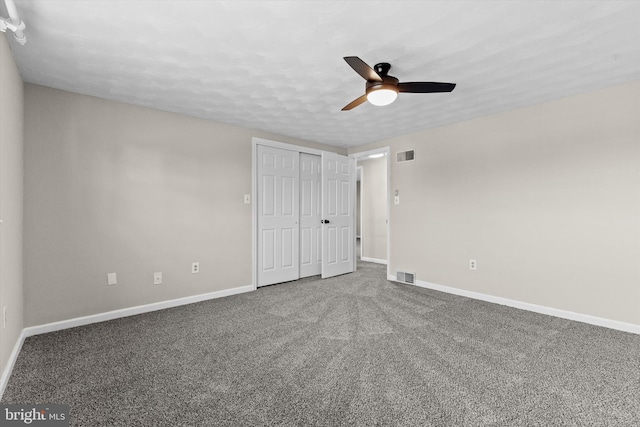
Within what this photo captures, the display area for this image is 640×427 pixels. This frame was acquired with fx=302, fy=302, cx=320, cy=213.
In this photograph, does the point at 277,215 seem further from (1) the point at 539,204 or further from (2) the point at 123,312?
(1) the point at 539,204

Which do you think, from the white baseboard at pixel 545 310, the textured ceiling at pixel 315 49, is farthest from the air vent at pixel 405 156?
the white baseboard at pixel 545 310

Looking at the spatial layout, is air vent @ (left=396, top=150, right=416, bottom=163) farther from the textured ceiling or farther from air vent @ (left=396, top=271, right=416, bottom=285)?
air vent @ (left=396, top=271, right=416, bottom=285)

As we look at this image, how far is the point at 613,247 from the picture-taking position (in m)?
2.96

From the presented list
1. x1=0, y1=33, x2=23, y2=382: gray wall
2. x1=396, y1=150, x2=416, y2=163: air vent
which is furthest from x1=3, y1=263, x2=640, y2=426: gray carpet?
x1=396, y1=150, x2=416, y2=163: air vent

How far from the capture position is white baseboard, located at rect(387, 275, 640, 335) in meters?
2.89

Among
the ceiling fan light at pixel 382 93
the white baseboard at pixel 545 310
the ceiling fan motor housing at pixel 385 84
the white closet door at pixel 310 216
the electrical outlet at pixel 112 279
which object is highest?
the ceiling fan motor housing at pixel 385 84

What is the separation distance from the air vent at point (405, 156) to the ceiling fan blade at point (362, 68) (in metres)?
2.51

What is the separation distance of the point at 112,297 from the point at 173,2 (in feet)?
9.53

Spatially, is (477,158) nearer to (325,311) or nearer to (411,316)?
(411,316)

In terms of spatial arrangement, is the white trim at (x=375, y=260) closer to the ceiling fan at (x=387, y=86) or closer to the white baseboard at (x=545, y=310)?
the white baseboard at (x=545, y=310)

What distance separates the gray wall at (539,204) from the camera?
2.92 meters

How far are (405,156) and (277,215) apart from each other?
86.4 inches

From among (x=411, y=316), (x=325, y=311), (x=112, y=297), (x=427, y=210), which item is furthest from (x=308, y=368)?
(x=427, y=210)

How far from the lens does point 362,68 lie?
2105mm
